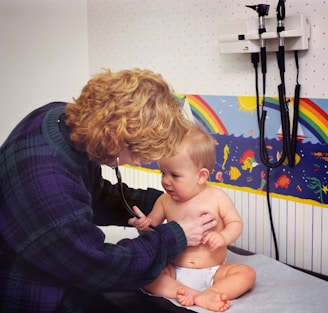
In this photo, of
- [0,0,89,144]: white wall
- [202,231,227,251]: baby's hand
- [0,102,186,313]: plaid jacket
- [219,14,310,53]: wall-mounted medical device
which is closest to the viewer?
[0,102,186,313]: plaid jacket

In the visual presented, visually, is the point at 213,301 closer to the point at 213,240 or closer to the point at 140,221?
the point at 213,240

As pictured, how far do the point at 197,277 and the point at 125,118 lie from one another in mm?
611

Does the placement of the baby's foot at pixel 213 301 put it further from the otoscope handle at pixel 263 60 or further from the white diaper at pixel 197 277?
the otoscope handle at pixel 263 60

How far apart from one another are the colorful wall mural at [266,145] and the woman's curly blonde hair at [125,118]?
0.63 meters

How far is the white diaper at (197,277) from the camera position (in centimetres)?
161

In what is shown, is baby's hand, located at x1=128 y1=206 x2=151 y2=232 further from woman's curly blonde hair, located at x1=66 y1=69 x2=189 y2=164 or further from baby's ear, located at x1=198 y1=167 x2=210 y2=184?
woman's curly blonde hair, located at x1=66 y1=69 x2=189 y2=164

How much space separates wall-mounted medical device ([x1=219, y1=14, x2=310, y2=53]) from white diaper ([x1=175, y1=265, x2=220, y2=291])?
75cm

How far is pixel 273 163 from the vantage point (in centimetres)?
187

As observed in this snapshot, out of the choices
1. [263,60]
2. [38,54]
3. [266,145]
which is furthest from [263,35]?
[38,54]

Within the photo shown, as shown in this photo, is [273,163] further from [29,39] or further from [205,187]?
[29,39]

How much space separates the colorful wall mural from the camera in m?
1.75

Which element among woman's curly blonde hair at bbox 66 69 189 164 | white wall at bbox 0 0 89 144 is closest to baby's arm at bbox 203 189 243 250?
woman's curly blonde hair at bbox 66 69 189 164

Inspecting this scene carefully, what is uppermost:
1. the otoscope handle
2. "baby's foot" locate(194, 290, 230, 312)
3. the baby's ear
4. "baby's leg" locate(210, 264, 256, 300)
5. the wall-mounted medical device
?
the wall-mounted medical device

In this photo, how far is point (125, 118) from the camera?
4.09 feet
